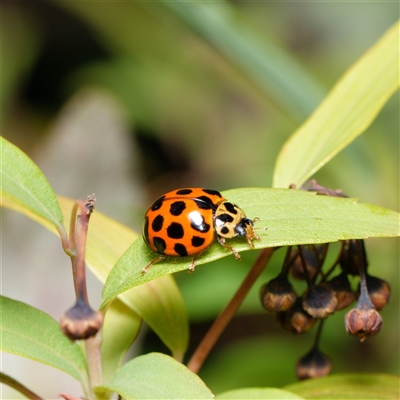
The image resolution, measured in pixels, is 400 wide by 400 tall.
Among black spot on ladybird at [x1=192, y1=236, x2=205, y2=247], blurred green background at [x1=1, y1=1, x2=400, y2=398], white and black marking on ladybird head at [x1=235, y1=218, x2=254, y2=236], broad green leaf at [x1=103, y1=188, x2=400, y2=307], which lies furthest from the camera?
blurred green background at [x1=1, y1=1, x2=400, y2=398]

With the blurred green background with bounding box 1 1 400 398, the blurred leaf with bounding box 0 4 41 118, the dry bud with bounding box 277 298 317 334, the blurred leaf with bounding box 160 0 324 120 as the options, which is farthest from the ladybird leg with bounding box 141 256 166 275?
the blurred leaf with bounding box 0 4 41 118

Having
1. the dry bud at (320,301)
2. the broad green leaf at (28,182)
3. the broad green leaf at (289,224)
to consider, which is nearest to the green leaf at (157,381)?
the broad green leaf at (289,224)

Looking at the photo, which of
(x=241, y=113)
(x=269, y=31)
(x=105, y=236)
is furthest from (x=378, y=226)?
(x=269, y=31)

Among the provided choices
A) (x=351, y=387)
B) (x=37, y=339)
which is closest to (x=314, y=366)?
(x=351, y=387)

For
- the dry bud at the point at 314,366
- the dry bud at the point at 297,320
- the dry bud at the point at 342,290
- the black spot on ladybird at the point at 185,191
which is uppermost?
the black spot on ladybird at the point at 185,191

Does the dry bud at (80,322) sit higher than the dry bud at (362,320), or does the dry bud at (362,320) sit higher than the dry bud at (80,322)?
the dry bud at (362,320)

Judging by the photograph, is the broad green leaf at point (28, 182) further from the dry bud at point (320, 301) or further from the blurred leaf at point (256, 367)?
the blurred leaf at point (256, 367)

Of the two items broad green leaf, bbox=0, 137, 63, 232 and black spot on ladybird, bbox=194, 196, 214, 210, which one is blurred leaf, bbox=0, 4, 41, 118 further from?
broad green leaf, bbox=0, 137, 63, 232

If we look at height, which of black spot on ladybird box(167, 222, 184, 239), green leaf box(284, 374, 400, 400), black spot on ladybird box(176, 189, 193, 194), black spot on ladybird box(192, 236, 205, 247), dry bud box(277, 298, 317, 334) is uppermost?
black spot on ladybird box(176, 189, 193, 194)
